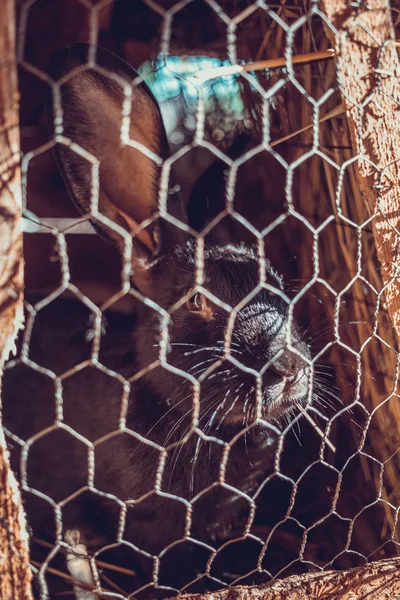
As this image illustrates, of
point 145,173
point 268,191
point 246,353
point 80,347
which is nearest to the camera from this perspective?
point 246,353

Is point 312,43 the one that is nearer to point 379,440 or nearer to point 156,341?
point 156,341

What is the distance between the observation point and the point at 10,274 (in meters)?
0.94

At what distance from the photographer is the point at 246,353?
57.5 inches

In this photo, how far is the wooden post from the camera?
87 cm

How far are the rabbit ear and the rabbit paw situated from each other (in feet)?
2.76

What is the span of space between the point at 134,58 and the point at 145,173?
1.05 m

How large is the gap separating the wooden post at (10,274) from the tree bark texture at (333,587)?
0.37 m

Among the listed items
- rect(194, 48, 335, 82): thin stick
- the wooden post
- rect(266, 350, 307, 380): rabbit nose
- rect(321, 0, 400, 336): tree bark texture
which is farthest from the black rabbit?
the wooden post

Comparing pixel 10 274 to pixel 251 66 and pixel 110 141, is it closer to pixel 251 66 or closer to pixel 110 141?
pixel 110 141

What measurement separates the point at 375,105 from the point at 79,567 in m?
1.37

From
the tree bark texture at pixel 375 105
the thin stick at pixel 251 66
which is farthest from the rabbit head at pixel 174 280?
the tree bark texture at pixel 375 105

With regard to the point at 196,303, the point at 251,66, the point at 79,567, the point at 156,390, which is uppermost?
the point at 251,66

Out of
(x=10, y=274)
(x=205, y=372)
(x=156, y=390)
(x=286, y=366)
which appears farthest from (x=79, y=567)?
(x=10, y=274)

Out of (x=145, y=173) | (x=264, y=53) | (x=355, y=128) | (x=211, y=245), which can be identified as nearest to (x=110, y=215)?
(x=145, y=173)
